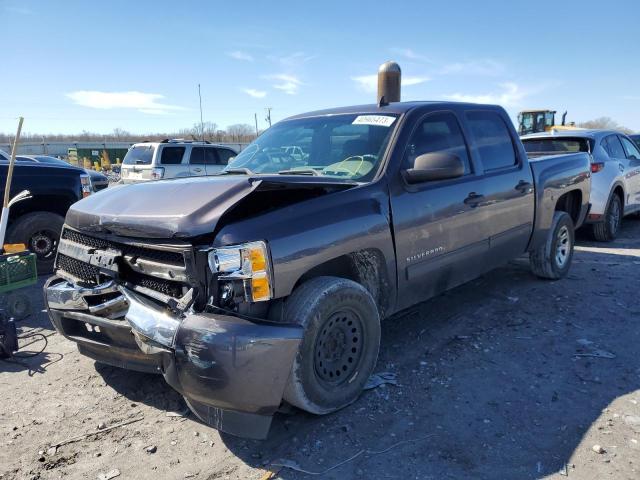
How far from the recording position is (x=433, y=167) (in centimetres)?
347

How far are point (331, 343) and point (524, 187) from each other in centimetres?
288

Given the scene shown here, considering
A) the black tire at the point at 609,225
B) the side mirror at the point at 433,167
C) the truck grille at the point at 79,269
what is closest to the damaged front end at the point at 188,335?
the truck grille at the point at 79,269

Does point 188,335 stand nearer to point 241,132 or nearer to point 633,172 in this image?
point 633,172

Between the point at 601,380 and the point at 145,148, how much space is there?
13.2 metres

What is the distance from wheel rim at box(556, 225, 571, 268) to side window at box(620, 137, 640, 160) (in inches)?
161

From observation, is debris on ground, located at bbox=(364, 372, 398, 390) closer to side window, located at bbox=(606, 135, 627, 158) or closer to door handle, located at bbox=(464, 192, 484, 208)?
door handle, located at bbox=(464, 192, 484, 208)

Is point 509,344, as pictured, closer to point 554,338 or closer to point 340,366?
point 554,338

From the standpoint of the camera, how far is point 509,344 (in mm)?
4137

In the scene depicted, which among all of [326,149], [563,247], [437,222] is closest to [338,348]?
[437,222]

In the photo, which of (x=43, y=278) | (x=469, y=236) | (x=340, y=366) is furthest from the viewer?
(x=43, y=278)

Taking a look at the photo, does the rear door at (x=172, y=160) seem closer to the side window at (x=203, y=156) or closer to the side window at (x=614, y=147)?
the side window at (x=203, y=156)

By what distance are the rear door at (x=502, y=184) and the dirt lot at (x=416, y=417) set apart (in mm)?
759

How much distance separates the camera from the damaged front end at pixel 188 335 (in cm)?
247

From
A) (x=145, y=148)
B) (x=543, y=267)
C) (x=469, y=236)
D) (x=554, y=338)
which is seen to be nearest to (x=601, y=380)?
(x=554, y=338)
